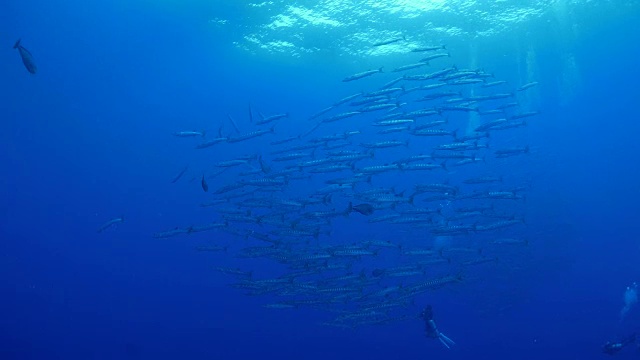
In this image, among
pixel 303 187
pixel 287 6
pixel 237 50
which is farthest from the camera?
pixel 303 187

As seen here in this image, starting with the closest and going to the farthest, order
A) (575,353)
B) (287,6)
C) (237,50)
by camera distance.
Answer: (287,6)
(237,50)
(575,353)

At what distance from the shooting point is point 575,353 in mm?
24844

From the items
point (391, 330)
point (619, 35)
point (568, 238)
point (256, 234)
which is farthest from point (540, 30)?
point (256, 234)

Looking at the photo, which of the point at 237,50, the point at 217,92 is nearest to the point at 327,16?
the point at 237,50

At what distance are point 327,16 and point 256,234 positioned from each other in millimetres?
10726

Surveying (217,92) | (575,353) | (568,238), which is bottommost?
(575,353)

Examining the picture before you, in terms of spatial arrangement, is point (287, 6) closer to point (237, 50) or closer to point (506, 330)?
point (237, 50)

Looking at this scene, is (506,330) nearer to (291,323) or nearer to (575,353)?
(575,353)

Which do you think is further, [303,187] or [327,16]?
[303,187]

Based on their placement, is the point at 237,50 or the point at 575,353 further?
the point at 575,353

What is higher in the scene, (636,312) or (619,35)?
(619,35)

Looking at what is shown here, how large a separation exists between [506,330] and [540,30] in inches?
554

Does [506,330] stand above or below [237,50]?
below

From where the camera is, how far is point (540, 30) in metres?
23.1
